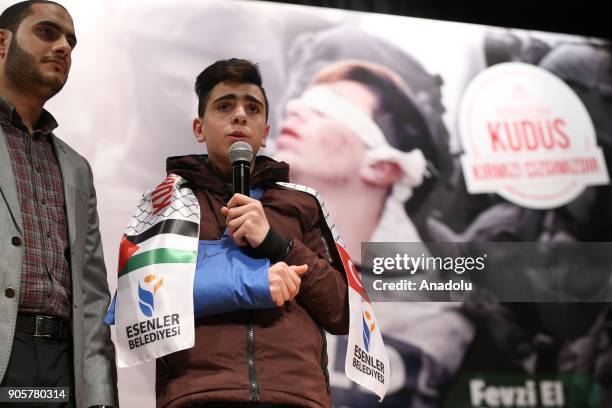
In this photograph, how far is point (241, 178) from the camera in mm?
1678

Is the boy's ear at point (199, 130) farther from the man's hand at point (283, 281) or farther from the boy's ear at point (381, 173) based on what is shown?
the boy's ear at point (381, 173)

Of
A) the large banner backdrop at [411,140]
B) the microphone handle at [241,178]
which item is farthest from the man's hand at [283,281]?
the large banner backdrop at [411,140]

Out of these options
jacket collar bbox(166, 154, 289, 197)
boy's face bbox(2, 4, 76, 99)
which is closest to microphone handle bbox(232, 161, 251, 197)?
jacket collar bbox(166, 154, 289, 197)

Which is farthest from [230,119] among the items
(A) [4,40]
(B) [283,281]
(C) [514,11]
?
(C) [514,11]

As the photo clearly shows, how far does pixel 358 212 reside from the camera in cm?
344

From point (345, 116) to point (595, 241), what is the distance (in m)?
1.40

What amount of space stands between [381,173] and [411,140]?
0.78ft

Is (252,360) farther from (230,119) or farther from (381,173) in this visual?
(381,173)

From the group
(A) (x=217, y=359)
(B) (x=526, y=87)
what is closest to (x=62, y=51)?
(A) (x=217, y=359)

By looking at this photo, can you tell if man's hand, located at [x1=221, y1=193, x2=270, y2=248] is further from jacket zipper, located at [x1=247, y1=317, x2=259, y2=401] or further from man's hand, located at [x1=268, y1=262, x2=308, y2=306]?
jacket zipper, located at [x1=247, y1=317, x2=259, y2=401]

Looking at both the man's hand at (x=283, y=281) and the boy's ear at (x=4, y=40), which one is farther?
the boy's ear at (x=4, y=40)

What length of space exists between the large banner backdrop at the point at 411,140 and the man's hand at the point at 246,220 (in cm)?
165

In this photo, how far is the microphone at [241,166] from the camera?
5.50ft

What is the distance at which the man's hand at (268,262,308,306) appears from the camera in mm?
1606
